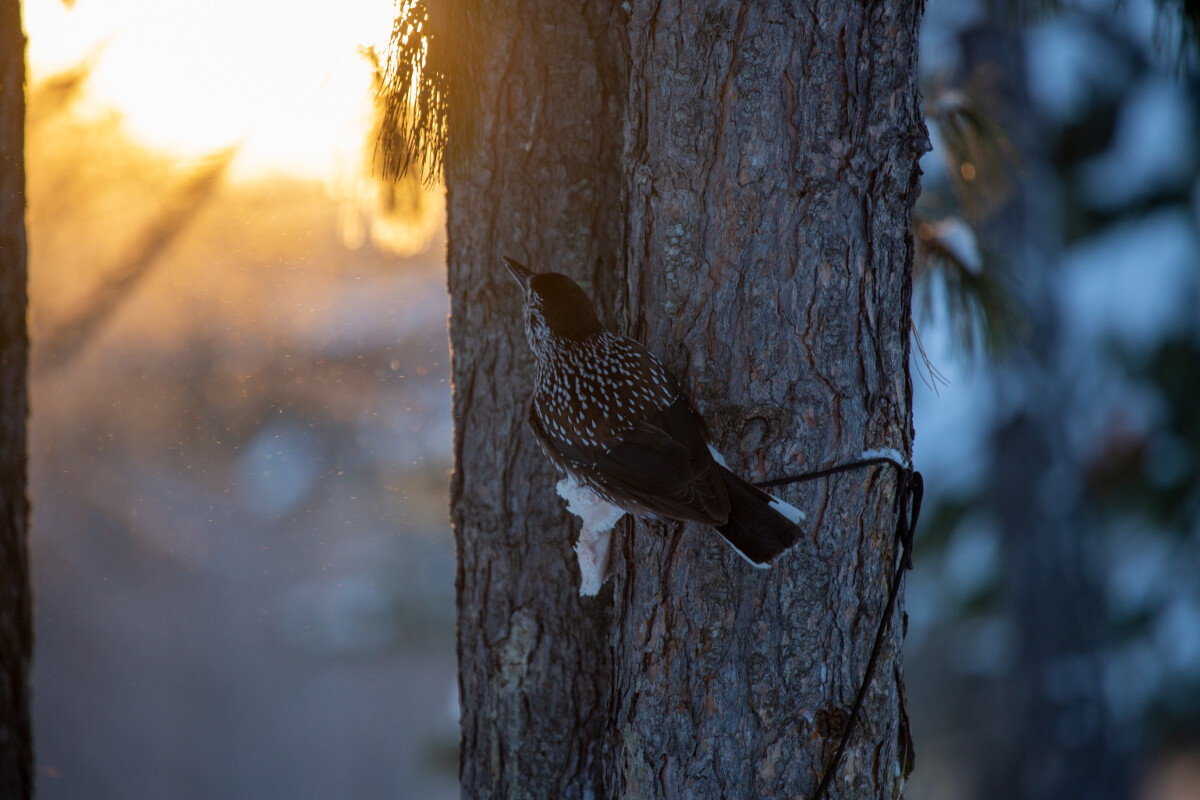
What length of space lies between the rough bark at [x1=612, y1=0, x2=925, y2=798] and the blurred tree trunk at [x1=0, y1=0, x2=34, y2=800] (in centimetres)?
168

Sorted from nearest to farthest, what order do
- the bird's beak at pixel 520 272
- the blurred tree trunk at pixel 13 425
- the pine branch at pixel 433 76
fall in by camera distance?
the pine branch at pixel 433 76 < the bird's beak at pixel 520 272 < the blurred tree trunk at pixel 13 425

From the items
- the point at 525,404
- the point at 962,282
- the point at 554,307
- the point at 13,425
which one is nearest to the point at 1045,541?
the point at 962,282

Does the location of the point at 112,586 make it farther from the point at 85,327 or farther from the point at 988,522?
the point at 988,522

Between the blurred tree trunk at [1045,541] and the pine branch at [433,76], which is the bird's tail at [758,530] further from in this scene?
the blurred tree trunk at [1045,541]

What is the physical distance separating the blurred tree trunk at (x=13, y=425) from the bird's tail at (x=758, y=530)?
1.85 meters

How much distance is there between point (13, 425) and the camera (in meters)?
1.94

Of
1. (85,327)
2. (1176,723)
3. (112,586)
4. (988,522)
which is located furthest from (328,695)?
(1176,723)

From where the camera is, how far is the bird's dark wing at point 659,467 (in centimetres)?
115

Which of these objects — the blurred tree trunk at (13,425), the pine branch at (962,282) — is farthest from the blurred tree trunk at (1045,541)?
the blurred tree trunk at (13,425)

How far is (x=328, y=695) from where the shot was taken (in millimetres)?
3803

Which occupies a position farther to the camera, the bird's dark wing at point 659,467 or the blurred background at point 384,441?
the blurred background at point 384,441

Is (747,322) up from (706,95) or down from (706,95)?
down

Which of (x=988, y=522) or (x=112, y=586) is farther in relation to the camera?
(x=988, y=522)

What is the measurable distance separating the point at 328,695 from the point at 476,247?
307 cm
